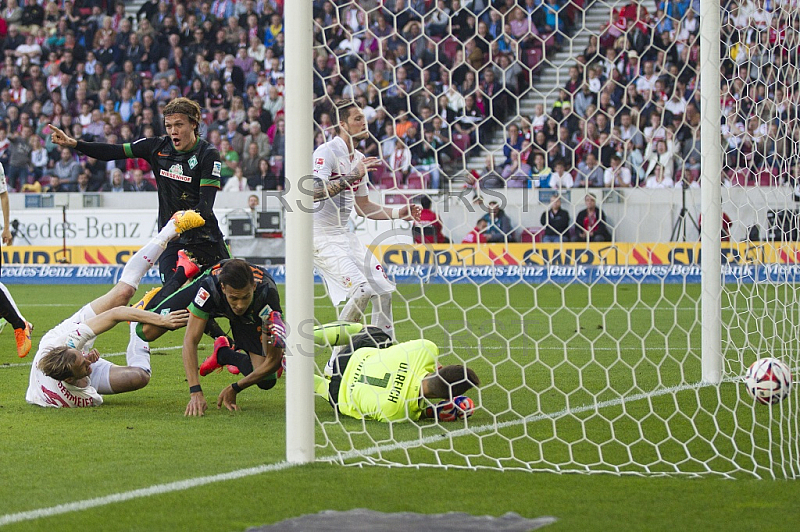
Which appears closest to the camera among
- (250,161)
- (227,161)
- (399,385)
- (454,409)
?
(399,385)

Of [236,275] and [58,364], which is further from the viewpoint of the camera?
[58,364]

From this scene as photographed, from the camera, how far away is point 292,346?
13.9ft

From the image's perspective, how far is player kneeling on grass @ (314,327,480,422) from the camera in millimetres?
4984

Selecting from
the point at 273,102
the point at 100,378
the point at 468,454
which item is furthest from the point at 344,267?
the point at 273,102

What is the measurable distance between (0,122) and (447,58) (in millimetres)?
16784

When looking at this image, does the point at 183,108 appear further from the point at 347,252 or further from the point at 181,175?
the point at 347,252

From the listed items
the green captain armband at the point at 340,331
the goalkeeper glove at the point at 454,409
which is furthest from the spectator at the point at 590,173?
the green captain armband at the point at 340,331

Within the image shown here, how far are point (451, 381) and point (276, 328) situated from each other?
983mm

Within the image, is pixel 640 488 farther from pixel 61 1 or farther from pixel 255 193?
pixel 61 1

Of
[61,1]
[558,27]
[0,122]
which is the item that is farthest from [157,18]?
[558,27]

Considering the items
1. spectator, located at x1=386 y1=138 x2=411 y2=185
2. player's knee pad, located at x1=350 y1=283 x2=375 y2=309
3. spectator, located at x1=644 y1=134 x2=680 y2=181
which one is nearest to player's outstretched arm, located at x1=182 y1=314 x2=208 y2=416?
spectator, located at x1=386 y1=138 x2=411 y2=185

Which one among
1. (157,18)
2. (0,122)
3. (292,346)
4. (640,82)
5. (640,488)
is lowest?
(640,488)

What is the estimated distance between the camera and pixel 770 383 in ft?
15.8

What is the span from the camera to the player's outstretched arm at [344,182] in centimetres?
539
